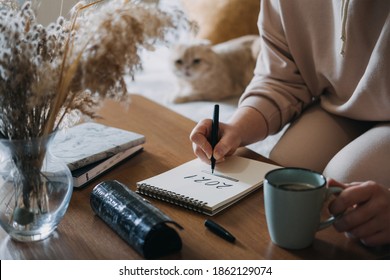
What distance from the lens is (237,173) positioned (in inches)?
34.8

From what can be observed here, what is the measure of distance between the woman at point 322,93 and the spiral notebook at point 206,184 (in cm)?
4

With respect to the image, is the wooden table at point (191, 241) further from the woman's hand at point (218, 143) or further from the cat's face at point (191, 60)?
the cat's face at point (191, 60)

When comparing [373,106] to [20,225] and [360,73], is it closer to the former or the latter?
[360,73]

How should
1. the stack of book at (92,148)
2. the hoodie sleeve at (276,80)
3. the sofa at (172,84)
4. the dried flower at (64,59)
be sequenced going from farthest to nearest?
the sofa at (172,84), the hoodie sleeve at (276,80), the stack of book at (92,148), the dried flower at (64,59)

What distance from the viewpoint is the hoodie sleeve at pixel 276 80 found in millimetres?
1116

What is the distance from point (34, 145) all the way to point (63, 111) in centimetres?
8

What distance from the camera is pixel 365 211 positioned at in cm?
66

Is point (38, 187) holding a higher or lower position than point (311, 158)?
higher

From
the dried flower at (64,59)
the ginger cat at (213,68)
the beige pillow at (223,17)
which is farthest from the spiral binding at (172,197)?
the beige pillow at (223,17)

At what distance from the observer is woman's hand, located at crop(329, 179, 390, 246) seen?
65cm

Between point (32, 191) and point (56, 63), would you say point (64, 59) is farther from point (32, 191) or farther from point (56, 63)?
point (32, 191)

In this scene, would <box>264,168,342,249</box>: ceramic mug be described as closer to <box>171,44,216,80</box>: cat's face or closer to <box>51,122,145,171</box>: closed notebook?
<box>51,122,145,171</box>: closed notebook

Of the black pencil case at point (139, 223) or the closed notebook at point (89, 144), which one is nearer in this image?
the black pencil case at point (139, 223)

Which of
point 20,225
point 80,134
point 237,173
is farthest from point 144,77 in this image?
point 20,225
